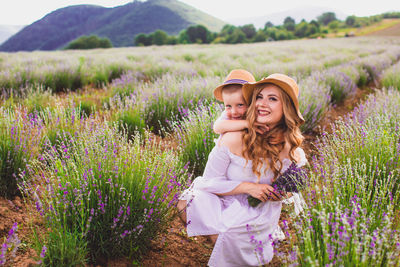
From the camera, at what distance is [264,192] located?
1926mm

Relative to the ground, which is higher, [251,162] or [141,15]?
[141,15]

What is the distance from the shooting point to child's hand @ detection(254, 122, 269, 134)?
193cm

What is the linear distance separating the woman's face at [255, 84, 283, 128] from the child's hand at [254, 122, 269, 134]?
0.03 m

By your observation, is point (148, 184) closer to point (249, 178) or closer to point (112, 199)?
point (112, 199)

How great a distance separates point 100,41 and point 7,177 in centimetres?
5279

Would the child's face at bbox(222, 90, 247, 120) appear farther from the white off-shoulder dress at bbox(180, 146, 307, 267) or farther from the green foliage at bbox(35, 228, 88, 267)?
the green foliage at bbox(35, 228, 88, 267)

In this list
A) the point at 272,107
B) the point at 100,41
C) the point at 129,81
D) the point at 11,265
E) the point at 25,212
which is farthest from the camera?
the point at 100,41

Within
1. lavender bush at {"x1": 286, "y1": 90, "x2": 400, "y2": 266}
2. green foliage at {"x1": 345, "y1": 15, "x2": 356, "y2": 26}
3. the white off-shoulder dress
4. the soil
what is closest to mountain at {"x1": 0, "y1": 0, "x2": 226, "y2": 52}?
green foliage at {"x1": 345, "y1": 15, "x2": 356, "y2": 26}

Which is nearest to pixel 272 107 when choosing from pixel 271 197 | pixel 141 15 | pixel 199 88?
pixel 271 197

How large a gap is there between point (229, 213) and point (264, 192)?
0.29 metres

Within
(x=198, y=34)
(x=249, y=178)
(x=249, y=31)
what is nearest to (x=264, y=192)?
(x=249, y=178)

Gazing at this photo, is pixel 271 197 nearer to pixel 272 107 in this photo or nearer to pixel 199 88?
pixel 272 107

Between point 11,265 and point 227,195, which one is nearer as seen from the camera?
point 11,265

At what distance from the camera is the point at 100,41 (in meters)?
50.0
